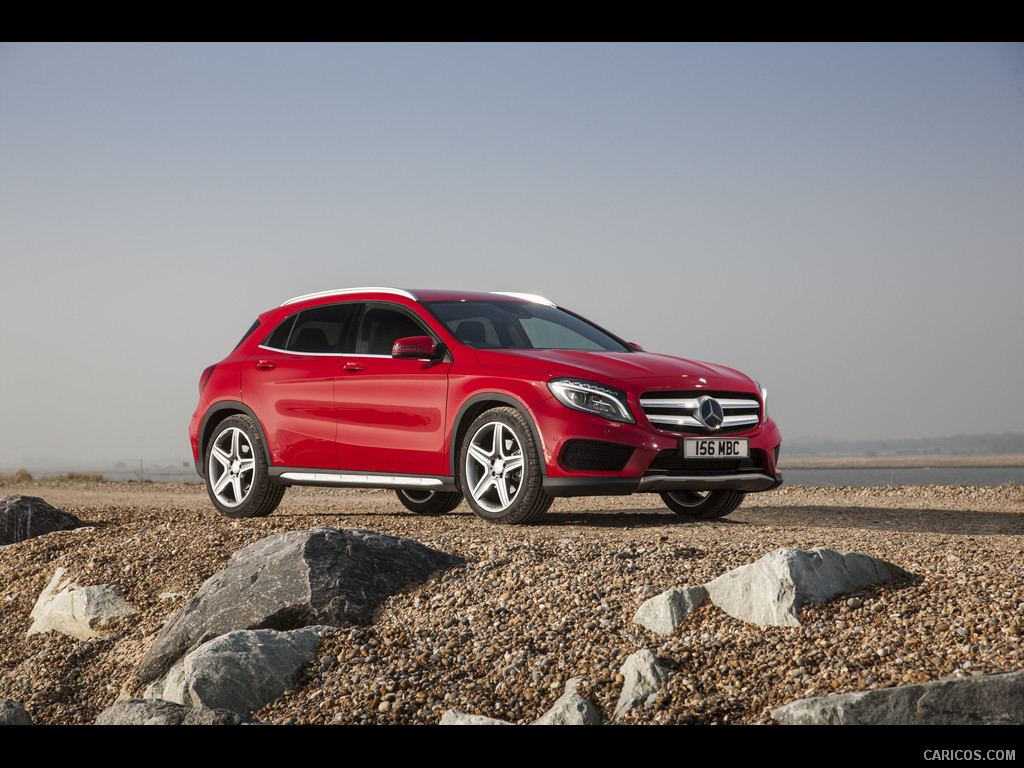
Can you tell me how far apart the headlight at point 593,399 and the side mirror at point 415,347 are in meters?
1.20

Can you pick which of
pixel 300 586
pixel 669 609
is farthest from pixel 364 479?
pixel 669 609

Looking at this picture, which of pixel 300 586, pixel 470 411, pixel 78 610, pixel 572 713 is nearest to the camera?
pixel 572 713

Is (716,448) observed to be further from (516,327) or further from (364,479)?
(364,479)

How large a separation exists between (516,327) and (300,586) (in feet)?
12.6

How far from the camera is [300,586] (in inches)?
230

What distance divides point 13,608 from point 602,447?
477 cm

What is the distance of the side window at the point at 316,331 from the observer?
9.24 meters

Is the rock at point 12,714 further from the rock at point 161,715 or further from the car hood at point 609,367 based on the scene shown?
the car hood at point 609,367

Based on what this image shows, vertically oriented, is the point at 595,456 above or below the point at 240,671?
above

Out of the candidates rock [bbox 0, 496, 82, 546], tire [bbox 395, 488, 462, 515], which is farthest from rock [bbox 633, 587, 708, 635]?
rock [bbox 0, 496, 82, 546]

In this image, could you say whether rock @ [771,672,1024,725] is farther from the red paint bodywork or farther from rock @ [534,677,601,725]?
the red paint bodywork
